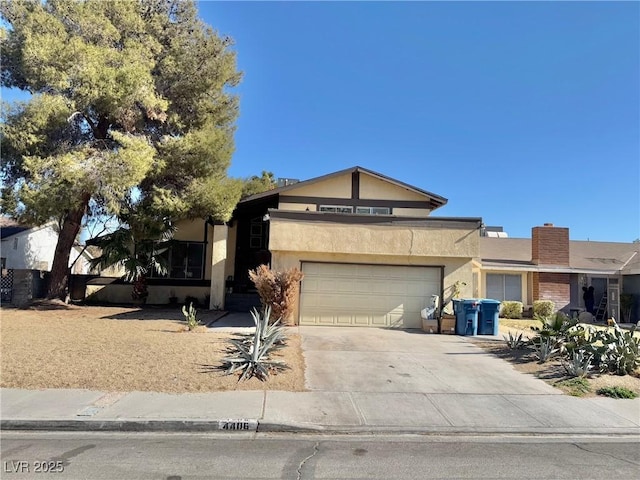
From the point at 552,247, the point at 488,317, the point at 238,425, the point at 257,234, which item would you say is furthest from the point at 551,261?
the point at 238,425

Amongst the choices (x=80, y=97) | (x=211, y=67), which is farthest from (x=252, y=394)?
(x=211, y=67)

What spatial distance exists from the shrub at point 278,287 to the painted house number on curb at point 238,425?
24.9 ft

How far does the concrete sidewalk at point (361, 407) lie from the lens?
21.0ft

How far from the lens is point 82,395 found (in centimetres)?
738

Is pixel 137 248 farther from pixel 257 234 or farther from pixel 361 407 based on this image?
pixel 361 407

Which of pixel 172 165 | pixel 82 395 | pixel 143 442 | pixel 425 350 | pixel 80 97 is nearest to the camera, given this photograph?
pixel 143 442

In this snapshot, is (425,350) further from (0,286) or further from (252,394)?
(0,286)

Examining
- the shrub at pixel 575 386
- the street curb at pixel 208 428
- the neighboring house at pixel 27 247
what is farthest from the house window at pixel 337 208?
the street curb at pixel 208 428

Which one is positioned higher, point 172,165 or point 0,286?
point 172,165

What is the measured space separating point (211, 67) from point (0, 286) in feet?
42.2

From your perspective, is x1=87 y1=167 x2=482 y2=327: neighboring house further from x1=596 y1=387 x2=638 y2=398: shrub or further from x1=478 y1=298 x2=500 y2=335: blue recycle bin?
x1=596 y1=387 x2=638 y2=398: shrub

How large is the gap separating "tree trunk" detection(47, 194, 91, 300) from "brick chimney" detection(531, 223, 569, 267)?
20603mm

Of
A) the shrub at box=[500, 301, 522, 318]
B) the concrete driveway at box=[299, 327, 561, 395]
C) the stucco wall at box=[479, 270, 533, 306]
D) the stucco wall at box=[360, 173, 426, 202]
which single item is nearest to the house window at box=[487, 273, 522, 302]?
the stucco wall at box=[479, 270, 533, 306]

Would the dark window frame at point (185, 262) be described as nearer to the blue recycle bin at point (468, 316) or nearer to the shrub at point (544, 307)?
the blue recycle bin at point (468, 316)
